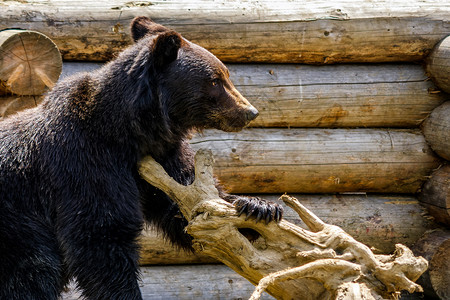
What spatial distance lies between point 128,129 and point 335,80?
2.67m

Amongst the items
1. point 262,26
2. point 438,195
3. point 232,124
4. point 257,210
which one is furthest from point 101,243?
point 438,195

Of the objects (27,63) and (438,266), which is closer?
(27,63)

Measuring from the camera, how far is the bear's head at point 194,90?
3.64m

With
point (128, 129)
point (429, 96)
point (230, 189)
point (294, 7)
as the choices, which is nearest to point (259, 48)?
point (294, 7)

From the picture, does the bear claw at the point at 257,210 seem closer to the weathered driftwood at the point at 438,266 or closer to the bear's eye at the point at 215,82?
the bear's eye at the point at 215,82

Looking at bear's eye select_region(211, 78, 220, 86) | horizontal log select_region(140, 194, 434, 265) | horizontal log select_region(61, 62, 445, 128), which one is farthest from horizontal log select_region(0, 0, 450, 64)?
bear's eye select_region(211, 78, 220, 86)

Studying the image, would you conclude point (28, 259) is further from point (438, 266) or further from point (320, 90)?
point (438, 266)

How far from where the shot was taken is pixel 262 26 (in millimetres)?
5398

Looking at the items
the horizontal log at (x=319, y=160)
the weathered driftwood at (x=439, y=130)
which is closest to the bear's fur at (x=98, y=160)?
the horizontal log at (x=319, y=160)

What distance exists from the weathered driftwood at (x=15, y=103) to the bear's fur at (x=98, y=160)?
0.95m

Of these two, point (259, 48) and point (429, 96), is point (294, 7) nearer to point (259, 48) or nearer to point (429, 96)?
point (259, 48)

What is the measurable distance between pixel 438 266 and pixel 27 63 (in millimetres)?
4120

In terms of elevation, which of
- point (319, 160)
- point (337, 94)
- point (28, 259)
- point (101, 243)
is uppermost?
point (337, 94)

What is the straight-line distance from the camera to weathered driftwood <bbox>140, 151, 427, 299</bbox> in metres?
3.02
